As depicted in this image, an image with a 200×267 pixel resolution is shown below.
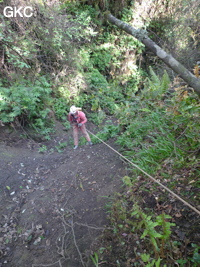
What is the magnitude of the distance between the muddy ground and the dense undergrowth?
1.20ft

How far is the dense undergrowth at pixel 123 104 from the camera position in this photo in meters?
2.04

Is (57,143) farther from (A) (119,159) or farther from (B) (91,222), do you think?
(B) (91,222)

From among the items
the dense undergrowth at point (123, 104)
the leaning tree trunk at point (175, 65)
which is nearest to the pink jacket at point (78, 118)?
the dense undergrowth at point (123, 104)

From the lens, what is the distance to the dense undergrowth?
2039 mm

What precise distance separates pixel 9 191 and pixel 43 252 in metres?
1.75

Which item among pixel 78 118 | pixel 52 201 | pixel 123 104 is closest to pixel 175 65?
pixel 78 118

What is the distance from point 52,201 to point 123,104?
5.22 metres

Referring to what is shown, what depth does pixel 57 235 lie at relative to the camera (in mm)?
2633

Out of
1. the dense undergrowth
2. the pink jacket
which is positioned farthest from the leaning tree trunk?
the pink jacket

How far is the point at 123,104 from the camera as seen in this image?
7480mm

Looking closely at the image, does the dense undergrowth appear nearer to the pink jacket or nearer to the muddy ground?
the muddy ground

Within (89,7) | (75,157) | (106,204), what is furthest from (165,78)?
(89,7)

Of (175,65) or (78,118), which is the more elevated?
(175,65)

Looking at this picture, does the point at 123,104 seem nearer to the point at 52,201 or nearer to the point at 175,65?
the point at 175,65
